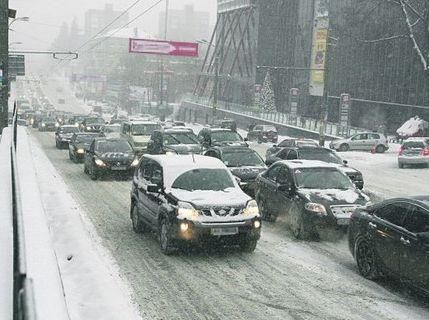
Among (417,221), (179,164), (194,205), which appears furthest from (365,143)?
(417,221)

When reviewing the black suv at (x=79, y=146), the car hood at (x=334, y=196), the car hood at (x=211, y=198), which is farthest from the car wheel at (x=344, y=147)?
the car hood at (x=211, y=198)

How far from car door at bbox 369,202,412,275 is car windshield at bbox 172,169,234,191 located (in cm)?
331

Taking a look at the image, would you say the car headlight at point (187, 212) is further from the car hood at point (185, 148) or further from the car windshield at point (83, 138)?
the car windshield at point (83, 138)

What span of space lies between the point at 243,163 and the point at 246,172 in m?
0.85

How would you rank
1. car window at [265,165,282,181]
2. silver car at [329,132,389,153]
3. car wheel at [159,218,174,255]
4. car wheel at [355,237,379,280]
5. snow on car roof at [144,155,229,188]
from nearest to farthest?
1. car wheel at [355,237,379,280]
2. car wheel at [159,218,174,255]
3. snow on car roof at [144,155,229,188]
4. car window at [265,165,282,181]
5. silver car at [329,132,389,153]

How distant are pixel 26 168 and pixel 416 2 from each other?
1773 inches

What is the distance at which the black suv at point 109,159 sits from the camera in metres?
22.7

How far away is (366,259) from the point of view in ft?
33.1

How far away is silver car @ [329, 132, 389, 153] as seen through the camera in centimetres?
4247

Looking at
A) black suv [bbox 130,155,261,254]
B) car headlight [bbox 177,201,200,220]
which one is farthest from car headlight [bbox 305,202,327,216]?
car headlight [bbox 177,201,200,220]

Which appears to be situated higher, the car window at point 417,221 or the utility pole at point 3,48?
the utility pole at point 3,48

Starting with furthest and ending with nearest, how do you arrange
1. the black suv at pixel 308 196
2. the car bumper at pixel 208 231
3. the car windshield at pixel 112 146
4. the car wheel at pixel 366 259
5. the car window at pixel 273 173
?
the car windshield at pixel 112 146 → the car window at pixel 273 173 → the black suv at pixel 308 196 → the car bumper at pixel 208 231 → the car wheel at pixel 366 259

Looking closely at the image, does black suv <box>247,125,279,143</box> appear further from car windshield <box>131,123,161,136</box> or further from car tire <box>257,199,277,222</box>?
car tire <box>257,199,277,222</box>

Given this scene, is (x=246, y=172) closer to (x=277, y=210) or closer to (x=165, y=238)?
(x=277, y=210)
